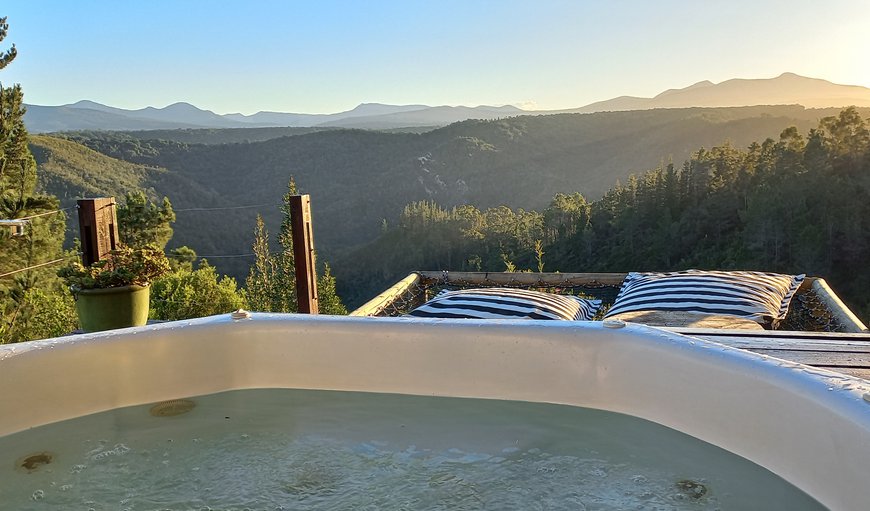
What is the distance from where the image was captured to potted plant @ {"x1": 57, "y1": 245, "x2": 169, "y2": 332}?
272 centimetres

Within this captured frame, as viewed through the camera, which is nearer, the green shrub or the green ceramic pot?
the green ceramic pot

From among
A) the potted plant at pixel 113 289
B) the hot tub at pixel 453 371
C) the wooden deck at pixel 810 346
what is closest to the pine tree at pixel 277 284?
the potted plant at pixel 113 289

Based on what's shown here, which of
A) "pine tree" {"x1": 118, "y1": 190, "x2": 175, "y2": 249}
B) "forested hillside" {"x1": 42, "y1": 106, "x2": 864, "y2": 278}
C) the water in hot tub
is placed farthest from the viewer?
"forested hillside" {"x1": 42, "y1": 106, "x2": 864, "y2": 278}

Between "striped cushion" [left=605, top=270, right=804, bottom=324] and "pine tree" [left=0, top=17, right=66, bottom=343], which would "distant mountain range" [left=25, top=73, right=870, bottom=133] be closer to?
"striped cushion" [left=605, top=270, right=804, bottom=324]

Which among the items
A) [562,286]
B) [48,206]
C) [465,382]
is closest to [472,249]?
[48,206]

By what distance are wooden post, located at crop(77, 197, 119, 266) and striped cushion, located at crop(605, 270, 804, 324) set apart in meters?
2.27

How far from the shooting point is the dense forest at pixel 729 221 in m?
15.0

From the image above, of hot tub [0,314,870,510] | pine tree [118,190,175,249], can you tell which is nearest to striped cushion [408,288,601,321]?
hot tub [0,314,870,510]

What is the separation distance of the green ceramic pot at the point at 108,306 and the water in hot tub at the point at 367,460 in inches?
37.5

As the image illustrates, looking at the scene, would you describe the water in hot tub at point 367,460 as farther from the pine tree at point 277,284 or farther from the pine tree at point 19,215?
the pine tree at point 19,215

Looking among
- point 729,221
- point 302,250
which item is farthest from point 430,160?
point 302,250

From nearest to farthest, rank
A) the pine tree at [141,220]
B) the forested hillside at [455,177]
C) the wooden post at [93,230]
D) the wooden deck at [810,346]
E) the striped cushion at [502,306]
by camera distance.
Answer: the wooden deck at [810,346]
the striped cushion at [502,306]
the wooden post at [93,230]
the pine tree at [141,220]
the forested hillside at [455,177]

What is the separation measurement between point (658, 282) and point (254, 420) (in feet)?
6.37

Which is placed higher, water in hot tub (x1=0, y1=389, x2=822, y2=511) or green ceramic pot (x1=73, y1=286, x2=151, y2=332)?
green ceramic pot (x1=73, y1=286, x2=151, y2=332)
